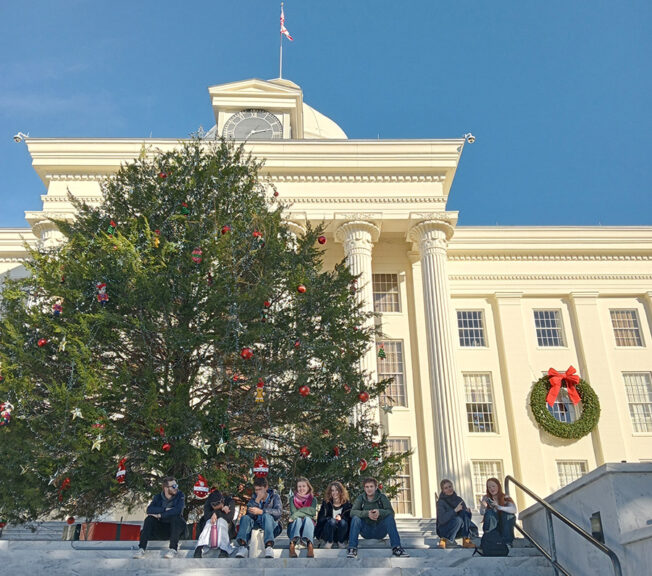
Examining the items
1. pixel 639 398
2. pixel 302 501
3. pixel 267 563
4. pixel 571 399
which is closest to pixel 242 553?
pixel 267 563

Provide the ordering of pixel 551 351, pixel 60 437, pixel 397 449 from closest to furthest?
pixel 60 437
pixel 397 449
pixel 551 351

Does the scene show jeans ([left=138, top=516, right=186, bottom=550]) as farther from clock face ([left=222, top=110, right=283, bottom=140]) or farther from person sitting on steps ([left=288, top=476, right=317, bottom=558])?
clock face ([left=222, top=110, right=283, bottom=140])

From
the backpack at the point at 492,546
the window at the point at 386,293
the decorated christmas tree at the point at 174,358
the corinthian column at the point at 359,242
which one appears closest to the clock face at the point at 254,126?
the corinthian column at the point at 359,242

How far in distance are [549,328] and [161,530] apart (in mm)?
22037

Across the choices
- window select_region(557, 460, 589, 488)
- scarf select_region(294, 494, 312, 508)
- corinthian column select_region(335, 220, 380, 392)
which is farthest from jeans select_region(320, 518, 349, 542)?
window select_region(557, 460, 589, 488)

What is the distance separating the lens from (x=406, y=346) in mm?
24719

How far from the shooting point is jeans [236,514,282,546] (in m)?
8.55

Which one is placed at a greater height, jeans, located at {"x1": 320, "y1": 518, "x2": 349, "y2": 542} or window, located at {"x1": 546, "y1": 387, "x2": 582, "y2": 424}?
window, located at {"x1": 546, "y1": 387, "x2": 582, "y2": 424}

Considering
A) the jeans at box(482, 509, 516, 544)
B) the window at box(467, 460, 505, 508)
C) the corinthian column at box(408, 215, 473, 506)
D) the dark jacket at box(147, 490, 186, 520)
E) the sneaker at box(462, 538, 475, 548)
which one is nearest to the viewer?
the dark jacket at box(147, 490, 186, 520)

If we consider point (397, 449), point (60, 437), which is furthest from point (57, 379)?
point (397, 449)

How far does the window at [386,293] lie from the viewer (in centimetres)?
2544

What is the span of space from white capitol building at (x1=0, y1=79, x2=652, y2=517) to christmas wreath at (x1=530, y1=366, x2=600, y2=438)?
1.29ft

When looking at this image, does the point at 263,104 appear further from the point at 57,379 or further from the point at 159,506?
the point at 159,506

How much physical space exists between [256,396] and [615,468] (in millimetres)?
5755
